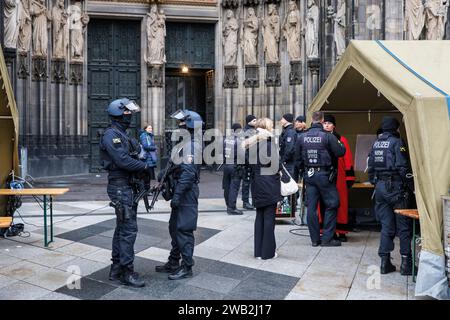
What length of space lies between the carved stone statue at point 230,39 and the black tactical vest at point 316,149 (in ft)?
37.4

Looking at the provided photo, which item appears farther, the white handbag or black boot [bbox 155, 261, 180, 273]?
the white handbag

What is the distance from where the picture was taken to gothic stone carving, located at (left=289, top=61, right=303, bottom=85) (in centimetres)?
1644

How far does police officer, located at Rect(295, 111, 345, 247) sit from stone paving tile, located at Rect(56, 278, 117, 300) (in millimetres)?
3165

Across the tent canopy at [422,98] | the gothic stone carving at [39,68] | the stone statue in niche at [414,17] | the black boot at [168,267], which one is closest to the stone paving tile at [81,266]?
the black boot at [168,267]

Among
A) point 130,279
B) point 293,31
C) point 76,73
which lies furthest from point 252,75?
point 130,279

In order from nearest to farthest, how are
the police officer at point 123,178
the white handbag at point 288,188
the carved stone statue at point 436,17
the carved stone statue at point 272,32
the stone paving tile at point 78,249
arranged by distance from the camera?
the police officer at point 123,178 < the stone paving tile at point 78,249 < the white handbag at point 288,188 < the carved stone statue at point 436,17 < the carved stone statue at point 272,32

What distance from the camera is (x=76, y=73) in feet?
54.4

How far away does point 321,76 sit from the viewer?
51.6 feet

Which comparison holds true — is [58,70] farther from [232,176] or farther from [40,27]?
[232,176]

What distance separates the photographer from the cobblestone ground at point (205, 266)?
4.93m

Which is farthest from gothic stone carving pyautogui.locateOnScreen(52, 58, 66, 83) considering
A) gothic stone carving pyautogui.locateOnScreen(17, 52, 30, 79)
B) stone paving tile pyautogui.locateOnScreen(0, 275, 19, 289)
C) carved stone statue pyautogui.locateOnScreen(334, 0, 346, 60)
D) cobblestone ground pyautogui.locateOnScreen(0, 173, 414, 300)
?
stone paving tile pyautogui.locateOnScreen(0, 275, 19, 289)

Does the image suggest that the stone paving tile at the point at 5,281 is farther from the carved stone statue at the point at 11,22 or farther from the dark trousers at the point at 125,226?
the carved stone statue at the point at 11,22

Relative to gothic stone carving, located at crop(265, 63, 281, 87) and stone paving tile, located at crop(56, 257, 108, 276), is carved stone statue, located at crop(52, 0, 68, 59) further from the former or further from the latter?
stone paving tile, located at crop(56, 257, 108, 276)

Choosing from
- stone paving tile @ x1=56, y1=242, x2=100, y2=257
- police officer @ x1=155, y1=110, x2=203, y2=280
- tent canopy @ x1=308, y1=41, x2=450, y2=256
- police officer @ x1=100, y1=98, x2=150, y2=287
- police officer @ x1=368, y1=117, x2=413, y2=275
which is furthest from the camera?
stone paving tile @ x1=56, y1=242, x2=100, y2=257
